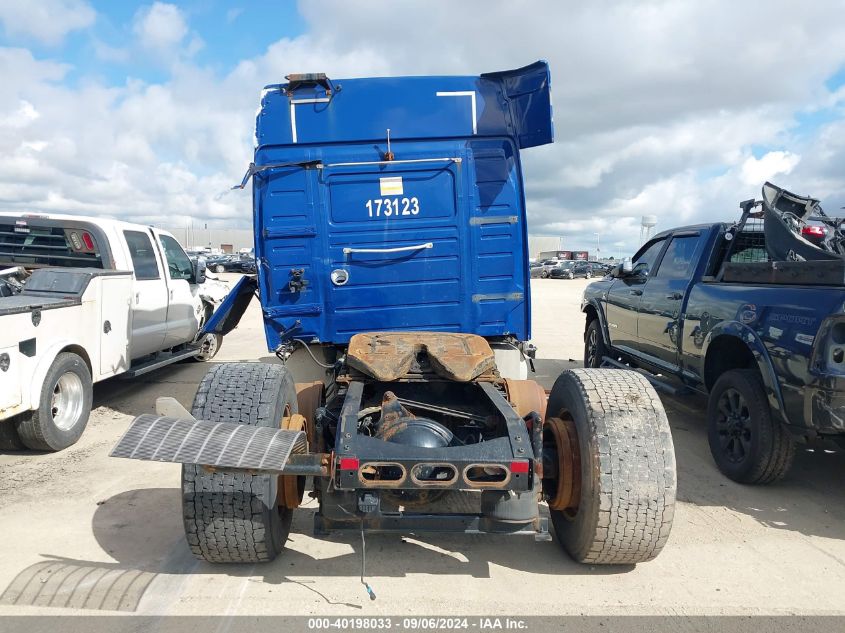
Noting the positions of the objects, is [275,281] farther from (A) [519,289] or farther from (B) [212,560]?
(B) [212,560]

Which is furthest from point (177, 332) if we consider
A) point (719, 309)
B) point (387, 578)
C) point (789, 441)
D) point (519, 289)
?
point (789, 441)

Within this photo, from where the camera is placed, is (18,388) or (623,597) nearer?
Result: (623,597)

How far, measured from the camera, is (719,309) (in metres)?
4.75

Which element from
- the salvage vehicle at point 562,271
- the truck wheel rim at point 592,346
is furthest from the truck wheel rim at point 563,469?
the salvage vehicle at point 562,271

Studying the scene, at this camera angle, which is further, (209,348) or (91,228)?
(209,348)

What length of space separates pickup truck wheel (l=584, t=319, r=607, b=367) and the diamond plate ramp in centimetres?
598

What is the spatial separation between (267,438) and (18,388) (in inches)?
121

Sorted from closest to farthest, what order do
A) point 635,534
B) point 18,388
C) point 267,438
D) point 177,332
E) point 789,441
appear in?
point 267,438 → point 635,534 → point 789,441 → point 18,388 → point 177,332

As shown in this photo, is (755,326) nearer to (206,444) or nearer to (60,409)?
(206,444)

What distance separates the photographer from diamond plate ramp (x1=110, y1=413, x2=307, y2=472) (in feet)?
8.13

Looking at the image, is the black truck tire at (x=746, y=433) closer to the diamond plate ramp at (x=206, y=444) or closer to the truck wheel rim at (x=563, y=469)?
the truck wheel rim at (x=563, y=469)

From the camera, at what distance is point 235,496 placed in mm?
2908

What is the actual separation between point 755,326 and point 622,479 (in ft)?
6.73

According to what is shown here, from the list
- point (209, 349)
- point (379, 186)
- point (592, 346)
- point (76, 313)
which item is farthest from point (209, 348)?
point (592, 346)
